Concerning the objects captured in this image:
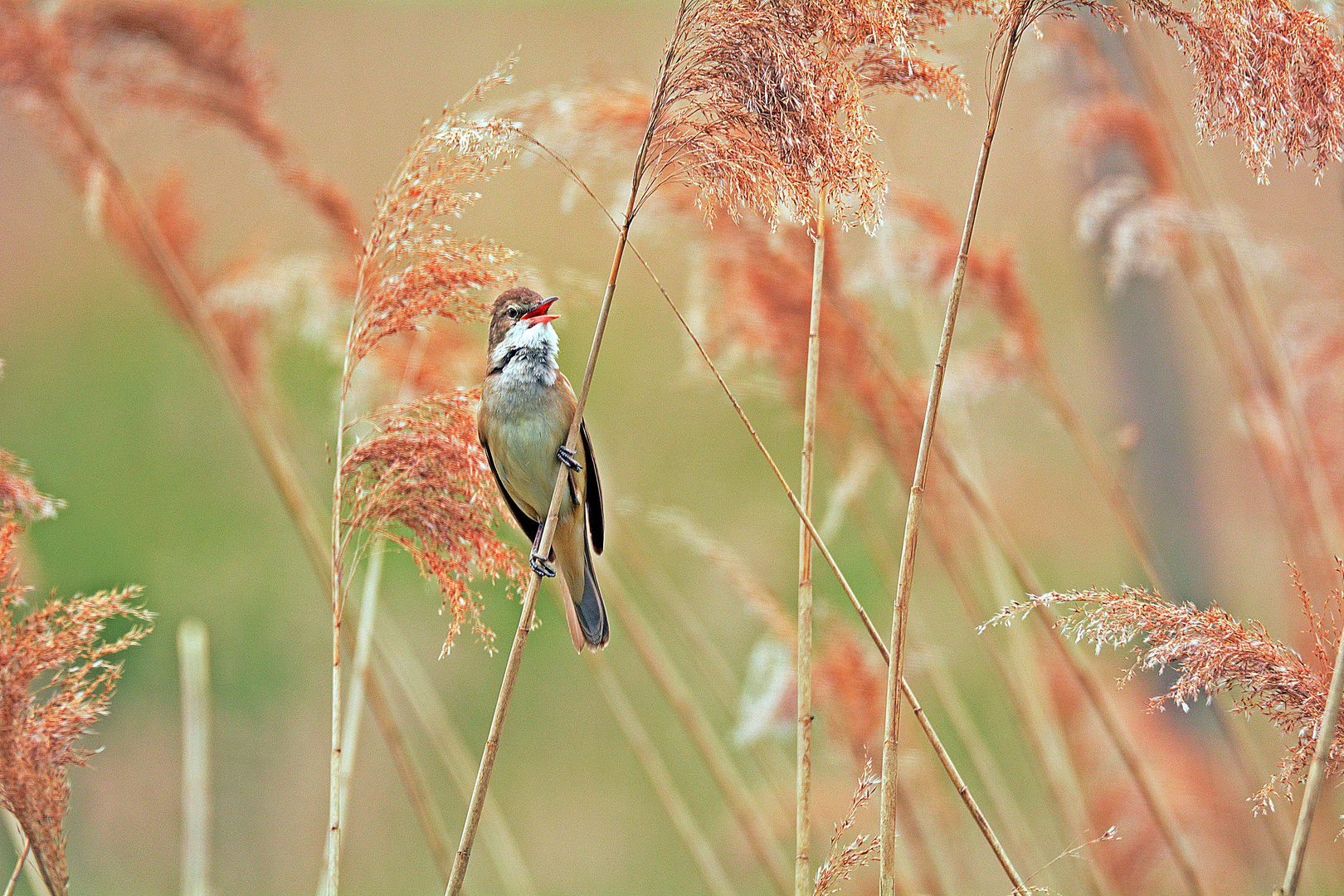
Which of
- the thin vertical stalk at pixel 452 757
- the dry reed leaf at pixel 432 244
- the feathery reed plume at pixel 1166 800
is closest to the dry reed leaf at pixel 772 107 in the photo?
the dry reed leaf at pixel 432 244

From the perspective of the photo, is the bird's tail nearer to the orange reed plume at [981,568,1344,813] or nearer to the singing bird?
the singing bird

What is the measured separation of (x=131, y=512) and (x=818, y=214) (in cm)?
427

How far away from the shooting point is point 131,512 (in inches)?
170

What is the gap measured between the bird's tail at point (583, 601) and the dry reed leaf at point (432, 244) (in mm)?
614

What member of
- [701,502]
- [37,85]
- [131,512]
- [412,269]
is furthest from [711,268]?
[131,512]

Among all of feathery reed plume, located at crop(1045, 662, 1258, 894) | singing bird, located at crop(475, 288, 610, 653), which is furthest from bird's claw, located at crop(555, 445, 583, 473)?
feathery reed plume, located at crop(1045, 662, 1258, 894)

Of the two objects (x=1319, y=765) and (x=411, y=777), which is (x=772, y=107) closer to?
(x=1319, y=765)

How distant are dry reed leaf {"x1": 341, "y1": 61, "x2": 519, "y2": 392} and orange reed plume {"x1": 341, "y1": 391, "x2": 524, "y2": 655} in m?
0.12

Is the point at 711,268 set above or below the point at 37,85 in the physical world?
below

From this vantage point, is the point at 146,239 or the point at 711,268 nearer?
the point at 146,239

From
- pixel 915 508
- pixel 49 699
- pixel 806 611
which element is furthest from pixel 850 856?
pixel 49 699

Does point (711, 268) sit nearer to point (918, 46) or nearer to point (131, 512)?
point (918, 46)

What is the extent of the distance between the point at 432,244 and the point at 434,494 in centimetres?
32

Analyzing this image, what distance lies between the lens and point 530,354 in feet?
5.63
